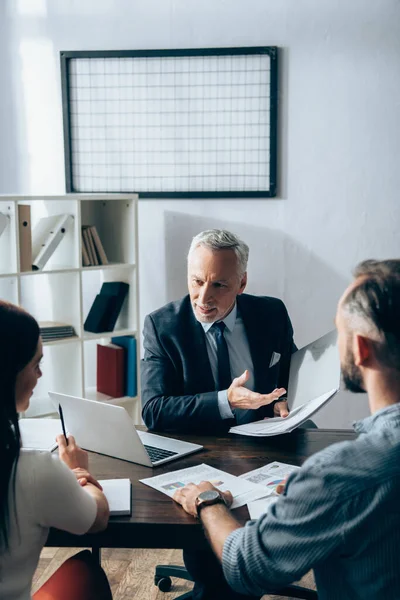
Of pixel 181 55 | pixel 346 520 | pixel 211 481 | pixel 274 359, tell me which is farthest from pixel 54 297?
pixel 346 520

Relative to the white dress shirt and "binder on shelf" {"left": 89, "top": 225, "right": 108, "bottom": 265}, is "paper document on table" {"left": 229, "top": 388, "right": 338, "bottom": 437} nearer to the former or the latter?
the white dress shirt

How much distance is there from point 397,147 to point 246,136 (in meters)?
0.78

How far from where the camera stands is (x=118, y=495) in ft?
5.19

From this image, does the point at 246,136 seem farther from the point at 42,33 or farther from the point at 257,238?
the point at 42,33

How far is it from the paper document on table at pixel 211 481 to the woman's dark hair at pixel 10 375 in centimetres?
43

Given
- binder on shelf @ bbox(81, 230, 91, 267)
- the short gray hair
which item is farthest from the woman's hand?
binder on shelf @ bbox(81, 230, 91, 267)

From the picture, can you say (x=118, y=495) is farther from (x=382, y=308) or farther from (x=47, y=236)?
(x=47, y=236)

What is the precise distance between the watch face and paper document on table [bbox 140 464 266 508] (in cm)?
6

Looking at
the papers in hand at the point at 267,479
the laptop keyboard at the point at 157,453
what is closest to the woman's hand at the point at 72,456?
the laptop keyboard at the point at 157,453

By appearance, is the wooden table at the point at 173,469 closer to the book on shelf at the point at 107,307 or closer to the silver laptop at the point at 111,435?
the silver laptop at the point at 111,435

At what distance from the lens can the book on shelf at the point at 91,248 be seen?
3.50 metres

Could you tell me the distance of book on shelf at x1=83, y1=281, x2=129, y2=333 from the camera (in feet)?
11.8

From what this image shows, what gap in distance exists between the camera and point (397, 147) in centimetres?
356

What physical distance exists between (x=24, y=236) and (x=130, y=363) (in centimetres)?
87
